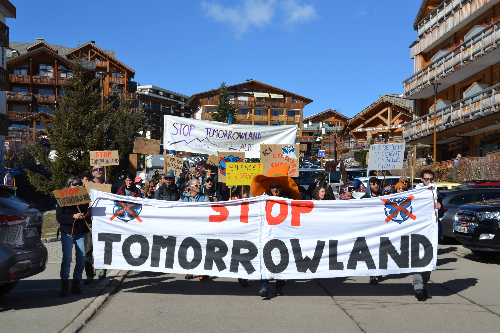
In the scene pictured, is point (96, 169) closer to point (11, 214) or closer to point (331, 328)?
point (11, 214)

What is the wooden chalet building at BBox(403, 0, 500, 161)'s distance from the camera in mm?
27375

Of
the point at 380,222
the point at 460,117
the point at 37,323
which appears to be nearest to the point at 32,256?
the point at 37,323

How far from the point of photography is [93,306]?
6340 millimetres

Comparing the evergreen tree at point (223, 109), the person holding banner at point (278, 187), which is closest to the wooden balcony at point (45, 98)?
the evergreen tree at point (223, 109)

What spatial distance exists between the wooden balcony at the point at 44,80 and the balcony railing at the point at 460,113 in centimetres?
4408

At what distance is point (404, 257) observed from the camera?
6.98m

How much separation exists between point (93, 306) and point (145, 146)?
7379mm

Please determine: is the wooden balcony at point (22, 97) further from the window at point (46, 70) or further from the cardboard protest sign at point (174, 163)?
the cardboard protest sign at point (174, 163)

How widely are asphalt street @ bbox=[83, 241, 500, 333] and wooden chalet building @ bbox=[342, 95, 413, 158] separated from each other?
44.2m

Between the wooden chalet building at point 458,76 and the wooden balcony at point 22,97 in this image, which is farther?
the wooden balcony at point 22,97

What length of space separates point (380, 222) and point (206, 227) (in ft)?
8.52

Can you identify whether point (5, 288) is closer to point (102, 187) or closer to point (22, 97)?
point (102, 187)

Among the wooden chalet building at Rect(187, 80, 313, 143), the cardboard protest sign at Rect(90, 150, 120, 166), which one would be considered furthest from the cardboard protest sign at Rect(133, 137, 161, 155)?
the wooden chalet building at Rect(187, 80, 313, 143)

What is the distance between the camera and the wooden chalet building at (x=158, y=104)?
88.0 m
